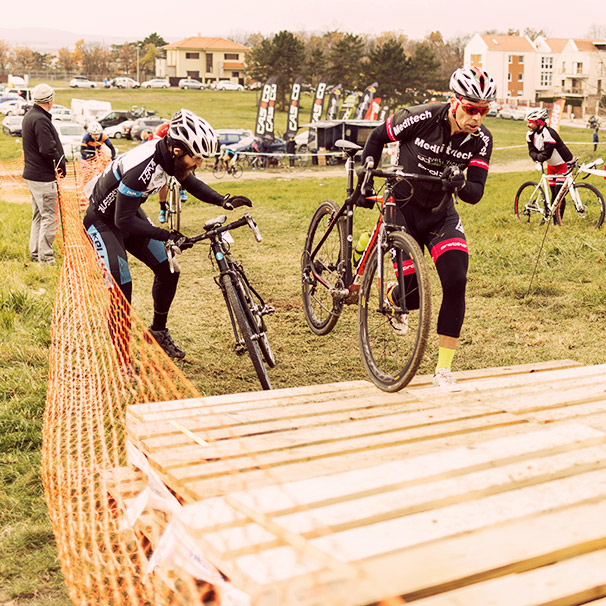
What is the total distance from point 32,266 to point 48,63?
5717 inches

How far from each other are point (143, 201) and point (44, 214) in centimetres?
449

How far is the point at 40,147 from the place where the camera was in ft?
28.9

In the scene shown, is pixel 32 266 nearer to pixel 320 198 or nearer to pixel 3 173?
pixel 320 198

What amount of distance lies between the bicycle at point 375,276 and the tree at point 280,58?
56481mm

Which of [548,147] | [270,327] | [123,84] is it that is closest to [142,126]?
[548,147]

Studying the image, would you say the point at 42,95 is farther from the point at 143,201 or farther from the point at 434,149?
the point at 434,149

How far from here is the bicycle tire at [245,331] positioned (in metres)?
4.92

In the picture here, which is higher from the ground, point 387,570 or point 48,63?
point 48,63

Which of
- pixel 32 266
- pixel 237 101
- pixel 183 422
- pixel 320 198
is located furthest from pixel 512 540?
pixel 237 101

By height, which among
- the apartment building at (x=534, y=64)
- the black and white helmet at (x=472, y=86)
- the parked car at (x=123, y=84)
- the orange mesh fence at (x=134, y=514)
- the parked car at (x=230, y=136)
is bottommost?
the orange mesh fence at (x=134, y=514)

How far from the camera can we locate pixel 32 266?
29.6 ft

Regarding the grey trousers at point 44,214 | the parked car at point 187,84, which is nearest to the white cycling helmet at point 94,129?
the grey trousers at point 44,214

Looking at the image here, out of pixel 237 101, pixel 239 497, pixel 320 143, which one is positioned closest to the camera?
pixel 239 497

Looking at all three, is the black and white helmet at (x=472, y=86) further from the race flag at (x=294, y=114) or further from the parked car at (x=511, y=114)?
the parked car at (x=511, y=114)
